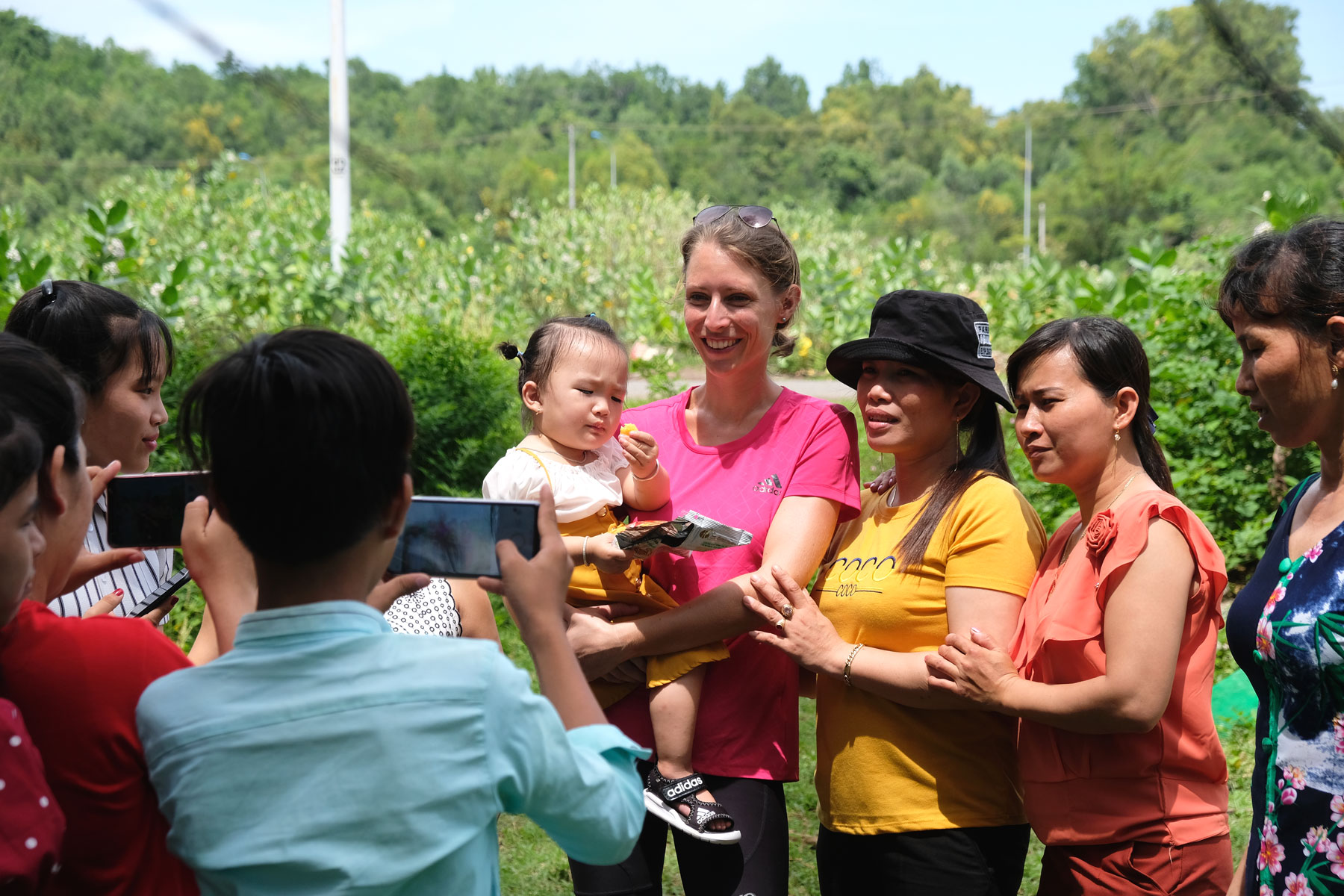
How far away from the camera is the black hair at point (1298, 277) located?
1.93 m

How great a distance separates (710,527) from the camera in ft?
7.23

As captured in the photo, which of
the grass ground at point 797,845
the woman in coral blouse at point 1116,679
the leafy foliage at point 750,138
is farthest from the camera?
the leafy foliage at point 750,138

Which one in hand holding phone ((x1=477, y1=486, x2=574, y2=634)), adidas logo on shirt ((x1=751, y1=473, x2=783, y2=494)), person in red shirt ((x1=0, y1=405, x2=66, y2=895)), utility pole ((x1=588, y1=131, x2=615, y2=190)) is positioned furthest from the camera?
utility pole ((x1=588, y1=131, x2=615, y2=190))

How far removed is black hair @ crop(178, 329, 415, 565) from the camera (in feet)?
4.31

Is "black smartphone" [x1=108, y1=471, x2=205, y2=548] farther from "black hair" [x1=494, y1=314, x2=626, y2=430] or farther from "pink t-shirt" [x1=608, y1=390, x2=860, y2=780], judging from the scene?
"black hair" [x1=494, y1=314, x2=626, y2=430]

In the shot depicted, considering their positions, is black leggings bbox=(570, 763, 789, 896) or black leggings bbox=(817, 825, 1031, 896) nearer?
black leggings bbox=(817, 825, 1031, 896)

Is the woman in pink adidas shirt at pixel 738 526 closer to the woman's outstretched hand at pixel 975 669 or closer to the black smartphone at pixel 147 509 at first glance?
the woman's outstretched hand at pixel 975 669

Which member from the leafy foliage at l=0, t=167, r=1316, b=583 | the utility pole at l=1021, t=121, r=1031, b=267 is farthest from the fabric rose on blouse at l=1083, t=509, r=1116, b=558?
the utility pole at l=1021, t=121, r=1031, b=267

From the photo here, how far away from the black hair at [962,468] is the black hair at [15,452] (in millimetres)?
1701

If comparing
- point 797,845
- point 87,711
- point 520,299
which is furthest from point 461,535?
point 520,299

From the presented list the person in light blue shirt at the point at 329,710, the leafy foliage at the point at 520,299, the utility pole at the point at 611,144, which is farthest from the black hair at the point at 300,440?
the utility pole at the point at 611,144

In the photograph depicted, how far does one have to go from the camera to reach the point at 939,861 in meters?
2.22

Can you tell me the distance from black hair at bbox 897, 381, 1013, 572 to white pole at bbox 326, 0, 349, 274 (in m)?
2.80

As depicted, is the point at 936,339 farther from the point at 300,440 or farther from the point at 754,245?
the point at 300,440
